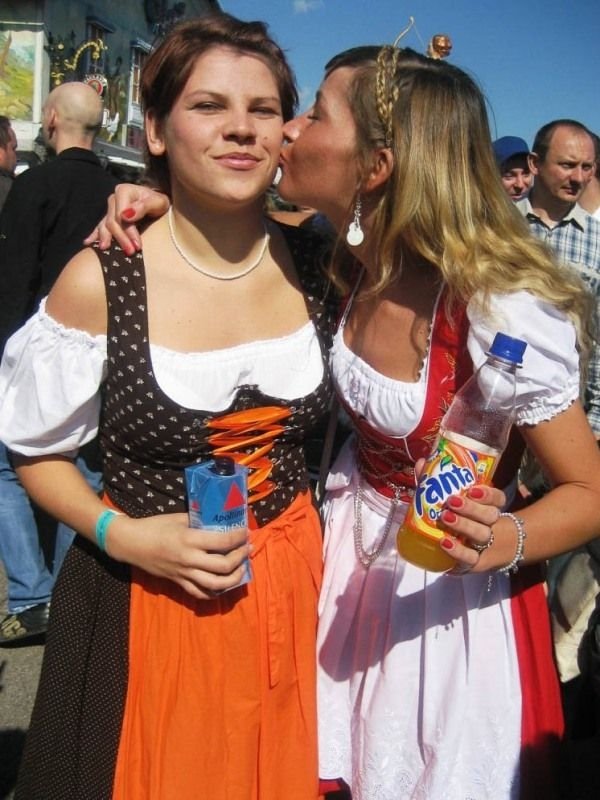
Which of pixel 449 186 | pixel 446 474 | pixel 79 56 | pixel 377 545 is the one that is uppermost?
pixel 449 186

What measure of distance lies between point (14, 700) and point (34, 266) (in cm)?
165

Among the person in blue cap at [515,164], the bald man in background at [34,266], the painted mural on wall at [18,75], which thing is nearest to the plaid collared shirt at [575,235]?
the person in blue cap at [515,164]

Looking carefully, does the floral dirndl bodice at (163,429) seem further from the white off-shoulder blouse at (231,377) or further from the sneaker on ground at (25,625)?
the sneaker on ground at (25,625)

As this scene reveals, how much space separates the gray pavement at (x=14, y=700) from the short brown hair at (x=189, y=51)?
6.45 feet

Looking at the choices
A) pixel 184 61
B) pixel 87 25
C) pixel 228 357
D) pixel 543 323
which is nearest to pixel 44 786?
pixel 228 357

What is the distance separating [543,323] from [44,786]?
49.9 inches

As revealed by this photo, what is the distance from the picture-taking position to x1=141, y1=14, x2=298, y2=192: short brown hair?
1537mm

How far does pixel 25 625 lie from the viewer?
3242 millimetres

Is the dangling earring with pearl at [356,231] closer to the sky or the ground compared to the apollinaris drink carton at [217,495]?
closer to the sky

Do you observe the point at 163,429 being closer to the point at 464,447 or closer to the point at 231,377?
the point at 231,377

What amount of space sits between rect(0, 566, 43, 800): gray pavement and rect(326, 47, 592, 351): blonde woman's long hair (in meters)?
1.98

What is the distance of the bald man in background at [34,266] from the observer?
123 inches

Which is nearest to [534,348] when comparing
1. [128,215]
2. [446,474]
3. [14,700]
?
[446,474]

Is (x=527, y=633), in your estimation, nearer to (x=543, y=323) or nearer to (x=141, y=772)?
(x=543, y=323)
